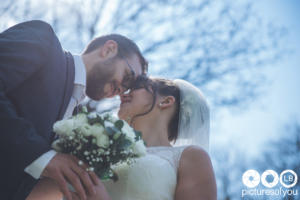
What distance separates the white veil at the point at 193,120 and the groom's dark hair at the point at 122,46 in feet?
2.48

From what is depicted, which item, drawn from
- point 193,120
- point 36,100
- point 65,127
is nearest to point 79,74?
point 36,100

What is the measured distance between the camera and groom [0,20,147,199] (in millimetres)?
2211

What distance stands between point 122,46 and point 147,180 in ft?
6.42

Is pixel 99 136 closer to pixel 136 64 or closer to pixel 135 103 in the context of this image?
pixel 135 103

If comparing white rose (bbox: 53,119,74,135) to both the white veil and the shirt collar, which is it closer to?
the shirt collar

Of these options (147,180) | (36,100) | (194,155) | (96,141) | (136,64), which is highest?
(136,64)

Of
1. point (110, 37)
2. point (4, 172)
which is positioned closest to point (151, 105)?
point (110, 37)

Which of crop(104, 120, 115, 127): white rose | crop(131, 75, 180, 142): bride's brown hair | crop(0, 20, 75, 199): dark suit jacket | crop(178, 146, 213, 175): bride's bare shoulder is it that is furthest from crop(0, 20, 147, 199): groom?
crop(178, 146, 213, 175): bride's bare shoulder

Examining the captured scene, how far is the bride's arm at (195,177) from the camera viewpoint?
2.71 metres

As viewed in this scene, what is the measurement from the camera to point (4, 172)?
2246 millimetres

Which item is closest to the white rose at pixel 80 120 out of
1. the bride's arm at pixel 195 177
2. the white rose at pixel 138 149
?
the white rose at pixel 138 149

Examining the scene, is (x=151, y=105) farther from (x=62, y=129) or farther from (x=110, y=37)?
(x=62, y=129)

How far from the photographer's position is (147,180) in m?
2.90

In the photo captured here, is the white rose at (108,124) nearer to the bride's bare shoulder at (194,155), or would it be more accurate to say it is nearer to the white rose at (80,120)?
the white rose at (80,120)
